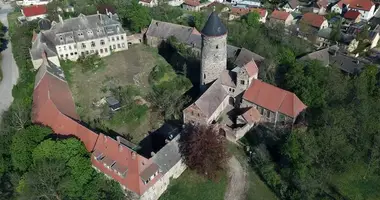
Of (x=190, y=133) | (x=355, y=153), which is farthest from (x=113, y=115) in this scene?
(x=355, y=153)

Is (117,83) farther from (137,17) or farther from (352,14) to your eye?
(352,14)

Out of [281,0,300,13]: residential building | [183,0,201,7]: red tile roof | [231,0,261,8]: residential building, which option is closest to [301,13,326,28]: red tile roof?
[281,0,300,13]: residential building

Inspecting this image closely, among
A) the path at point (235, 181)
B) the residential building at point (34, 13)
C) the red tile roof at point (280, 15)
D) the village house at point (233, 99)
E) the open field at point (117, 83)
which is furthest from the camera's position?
the red tile roof at point (280, 15)

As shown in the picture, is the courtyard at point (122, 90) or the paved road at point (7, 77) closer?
the courtyard at point (122, 90)

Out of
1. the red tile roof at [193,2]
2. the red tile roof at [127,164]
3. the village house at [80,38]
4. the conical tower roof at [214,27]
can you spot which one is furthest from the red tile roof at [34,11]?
the red tile roof at [127,164]

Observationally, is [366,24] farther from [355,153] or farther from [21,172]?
[21,172]

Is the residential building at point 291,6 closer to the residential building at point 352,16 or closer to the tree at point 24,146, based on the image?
the residential building at point 352,16

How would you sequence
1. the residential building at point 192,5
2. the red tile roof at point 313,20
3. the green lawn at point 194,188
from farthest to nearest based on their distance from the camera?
the residential building at point 192,5 < the red tile roof at point 313,20 < the green lawn at point 194,188
